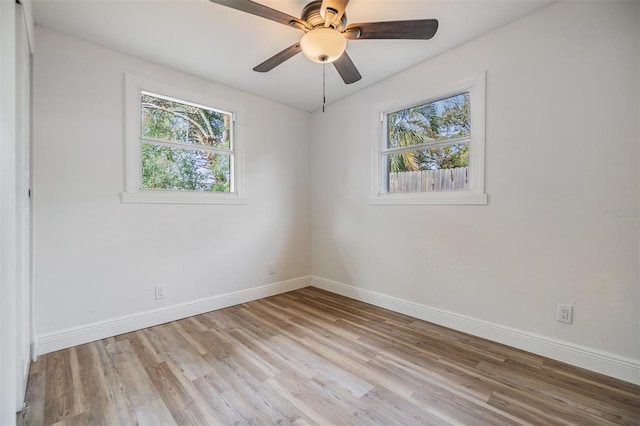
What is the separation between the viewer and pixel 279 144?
3625mm

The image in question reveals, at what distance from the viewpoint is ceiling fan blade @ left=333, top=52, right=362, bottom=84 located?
198 cm

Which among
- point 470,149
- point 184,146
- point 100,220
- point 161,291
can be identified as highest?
point 184,146

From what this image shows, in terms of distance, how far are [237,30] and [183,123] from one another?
1154 millimetres

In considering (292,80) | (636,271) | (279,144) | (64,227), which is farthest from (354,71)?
(64,227)

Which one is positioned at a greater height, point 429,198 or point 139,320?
point 429,198

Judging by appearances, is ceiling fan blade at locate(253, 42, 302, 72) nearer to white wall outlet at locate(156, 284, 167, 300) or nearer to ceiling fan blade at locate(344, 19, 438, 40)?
ceiling fan blade at locate(344, 19, 438, 40)

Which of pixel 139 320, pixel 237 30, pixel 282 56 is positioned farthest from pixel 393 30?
pixel 139 320

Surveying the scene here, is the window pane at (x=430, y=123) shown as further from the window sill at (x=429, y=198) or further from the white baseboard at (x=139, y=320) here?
the white baseboard at (x=139, y=320)

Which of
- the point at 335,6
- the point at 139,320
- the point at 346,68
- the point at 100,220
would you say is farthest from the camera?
the point at 139,320

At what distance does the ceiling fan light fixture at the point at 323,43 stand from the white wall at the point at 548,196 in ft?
4.46

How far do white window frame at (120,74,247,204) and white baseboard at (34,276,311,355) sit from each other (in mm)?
1041

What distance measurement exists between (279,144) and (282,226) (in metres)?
1.07

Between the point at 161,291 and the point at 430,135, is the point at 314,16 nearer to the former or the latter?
the point at 430,135

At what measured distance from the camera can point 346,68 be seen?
2.09 meters
